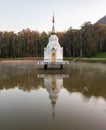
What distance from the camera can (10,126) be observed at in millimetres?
7555

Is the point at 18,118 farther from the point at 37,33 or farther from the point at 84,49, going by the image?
the point at 37,33

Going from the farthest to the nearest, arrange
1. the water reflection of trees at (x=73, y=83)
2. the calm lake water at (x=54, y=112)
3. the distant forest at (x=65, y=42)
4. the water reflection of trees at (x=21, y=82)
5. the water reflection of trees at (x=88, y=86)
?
the distant forest at (x=65, y=42)
the water reflection of trees at (x=21, y=82)
the water reflection of trees at (x=73, y=83)
the water reflection of trees at (x=88, y=86)
the calm lake water at (x=54, y=112)

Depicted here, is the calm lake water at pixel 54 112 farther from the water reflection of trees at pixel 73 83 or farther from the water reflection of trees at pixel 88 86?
the water reflection of trees at pixel 73 83

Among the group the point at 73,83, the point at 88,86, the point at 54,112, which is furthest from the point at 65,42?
the point at 54,112

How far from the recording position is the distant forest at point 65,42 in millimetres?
71312

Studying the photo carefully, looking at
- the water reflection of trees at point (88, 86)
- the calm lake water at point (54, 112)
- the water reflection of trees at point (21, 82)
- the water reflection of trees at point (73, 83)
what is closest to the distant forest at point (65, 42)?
the water reflection of trees at point (73, 83)

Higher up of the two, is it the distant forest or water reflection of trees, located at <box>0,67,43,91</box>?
the distant forest

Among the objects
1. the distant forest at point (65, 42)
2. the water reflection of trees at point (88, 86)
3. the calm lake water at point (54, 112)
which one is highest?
the distant forest at point (65, 42)

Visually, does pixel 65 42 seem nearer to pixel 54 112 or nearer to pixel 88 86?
pixel 88 86

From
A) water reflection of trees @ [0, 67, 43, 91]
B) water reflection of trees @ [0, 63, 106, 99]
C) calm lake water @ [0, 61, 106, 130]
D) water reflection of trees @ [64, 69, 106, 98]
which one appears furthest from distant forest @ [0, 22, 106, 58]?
calm lake water @ [0, 61, 106, 130]

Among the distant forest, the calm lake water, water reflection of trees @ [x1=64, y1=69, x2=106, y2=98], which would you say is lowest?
the calm lake water

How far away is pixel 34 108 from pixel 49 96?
2.95 m

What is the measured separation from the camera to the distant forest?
7131 centimetres

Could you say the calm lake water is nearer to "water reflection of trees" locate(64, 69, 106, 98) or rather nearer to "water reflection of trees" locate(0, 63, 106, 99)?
"water reflection of trees" locate(64, 69, 106, 98)
